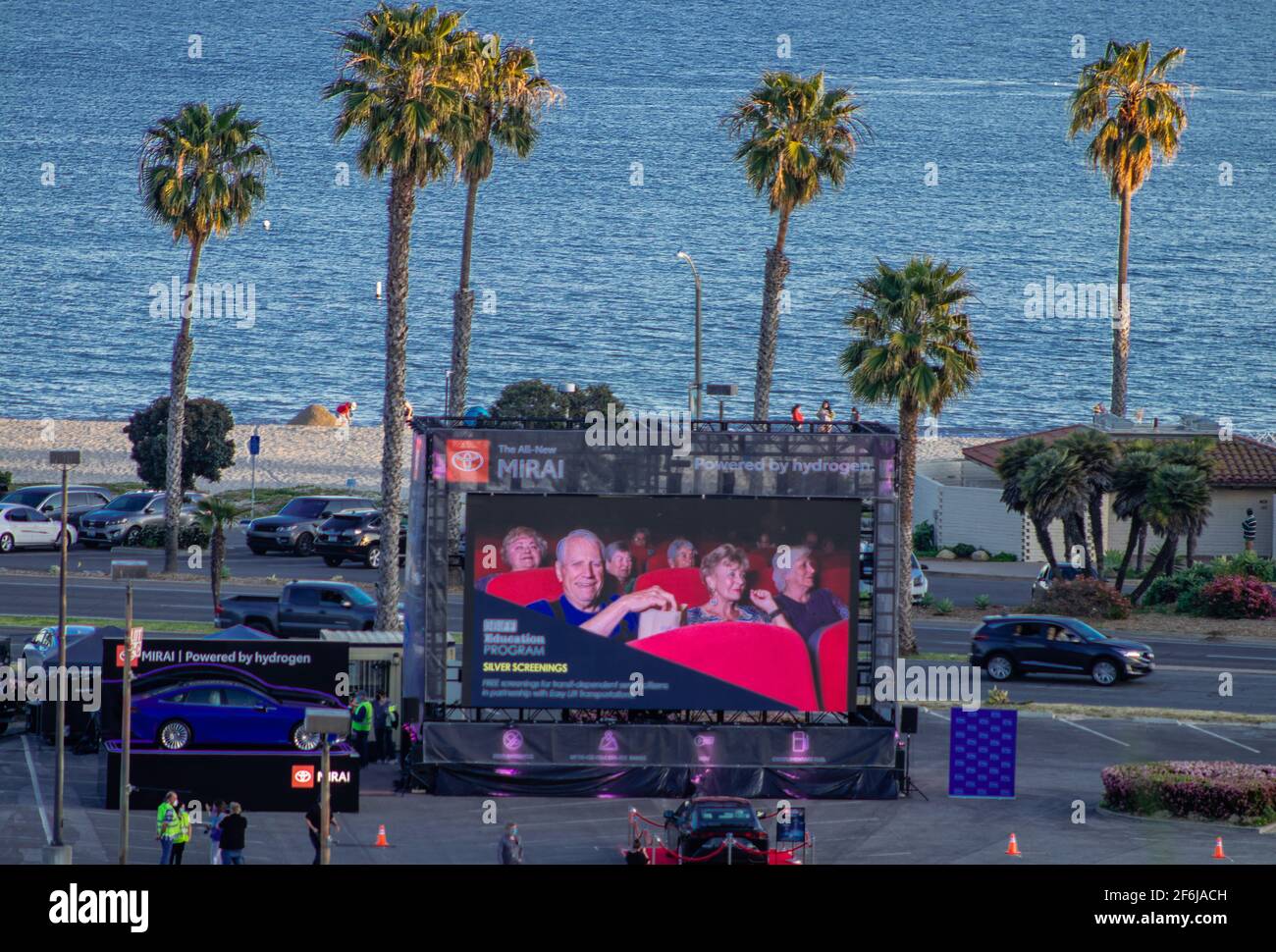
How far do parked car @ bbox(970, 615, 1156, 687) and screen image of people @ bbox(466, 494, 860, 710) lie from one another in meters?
12.4

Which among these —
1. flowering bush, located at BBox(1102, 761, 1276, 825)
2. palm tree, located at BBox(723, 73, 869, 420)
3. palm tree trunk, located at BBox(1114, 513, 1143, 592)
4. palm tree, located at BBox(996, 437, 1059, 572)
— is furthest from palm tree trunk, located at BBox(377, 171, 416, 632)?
palm tree trunk, located at BBox(1114, 513, 1143, 592)

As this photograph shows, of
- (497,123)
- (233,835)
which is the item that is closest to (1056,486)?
(497,123)

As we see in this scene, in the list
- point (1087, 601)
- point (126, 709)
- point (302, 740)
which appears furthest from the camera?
point (1087, 601)

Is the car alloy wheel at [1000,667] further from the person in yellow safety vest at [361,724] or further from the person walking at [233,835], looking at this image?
the person walking at [233,835]

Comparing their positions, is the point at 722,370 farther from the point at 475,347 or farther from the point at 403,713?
the point at 403,713

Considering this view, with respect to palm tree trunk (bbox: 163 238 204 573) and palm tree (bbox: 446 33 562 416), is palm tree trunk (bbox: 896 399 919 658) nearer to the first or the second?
palm tree (bbox: 446 33 562 416)

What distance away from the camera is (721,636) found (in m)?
30.3

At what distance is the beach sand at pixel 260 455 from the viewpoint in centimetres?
8444

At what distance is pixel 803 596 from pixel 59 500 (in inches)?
1426

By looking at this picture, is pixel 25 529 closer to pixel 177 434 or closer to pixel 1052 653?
pixel 177 434

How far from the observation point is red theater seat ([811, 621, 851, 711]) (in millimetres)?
30422

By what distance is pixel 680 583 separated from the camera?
3031 centimetres

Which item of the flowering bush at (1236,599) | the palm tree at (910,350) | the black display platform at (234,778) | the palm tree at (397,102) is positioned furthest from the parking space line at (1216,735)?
the palm tree at (397,102)
